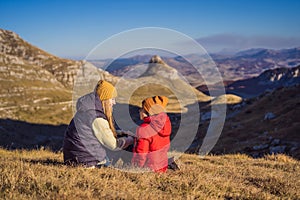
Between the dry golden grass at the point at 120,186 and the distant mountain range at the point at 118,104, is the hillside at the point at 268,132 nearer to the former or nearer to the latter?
the distant mountain range at the point at 118,104

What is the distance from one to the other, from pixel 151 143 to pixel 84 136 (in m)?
1.88

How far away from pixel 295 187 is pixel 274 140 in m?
21.7

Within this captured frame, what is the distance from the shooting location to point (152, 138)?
7488 millimetres

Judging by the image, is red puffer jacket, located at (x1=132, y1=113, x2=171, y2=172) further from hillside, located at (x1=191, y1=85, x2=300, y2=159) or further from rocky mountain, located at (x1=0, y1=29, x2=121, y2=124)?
rocky mountain, located at (x1=0, y1=29, x2=121, y2=124)

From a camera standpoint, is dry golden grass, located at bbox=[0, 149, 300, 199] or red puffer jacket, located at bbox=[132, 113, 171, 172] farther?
red puffer jacket, located at bbox=[132, 113, 171, 172]

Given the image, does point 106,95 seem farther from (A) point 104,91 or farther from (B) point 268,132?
(B) point 268,132

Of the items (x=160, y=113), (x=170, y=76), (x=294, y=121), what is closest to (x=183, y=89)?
(x=170, y=76)

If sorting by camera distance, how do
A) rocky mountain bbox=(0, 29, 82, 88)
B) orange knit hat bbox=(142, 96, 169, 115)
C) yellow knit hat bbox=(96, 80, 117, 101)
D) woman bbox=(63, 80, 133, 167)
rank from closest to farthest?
woman bbox=(63, 80, 133, 167) → yellow knit hat bbox=(96, 80, 117, 101) → orange knit hat bbox=(142, 96, 169, 115) → rocky mountain bbox=(0, 29, 82, 88)

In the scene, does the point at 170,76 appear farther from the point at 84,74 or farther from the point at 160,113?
the point at 160,113

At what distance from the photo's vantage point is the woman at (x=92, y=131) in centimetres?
668

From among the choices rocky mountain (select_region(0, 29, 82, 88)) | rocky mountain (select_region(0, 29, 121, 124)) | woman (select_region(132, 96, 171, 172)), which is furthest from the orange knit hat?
rocky mountain (select_region(0, 29, 82, 88))

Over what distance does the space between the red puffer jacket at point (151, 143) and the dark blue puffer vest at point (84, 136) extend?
3.31 ft

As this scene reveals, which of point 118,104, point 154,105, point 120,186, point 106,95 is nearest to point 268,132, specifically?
point 154,105

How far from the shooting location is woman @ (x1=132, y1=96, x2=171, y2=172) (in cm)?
745
